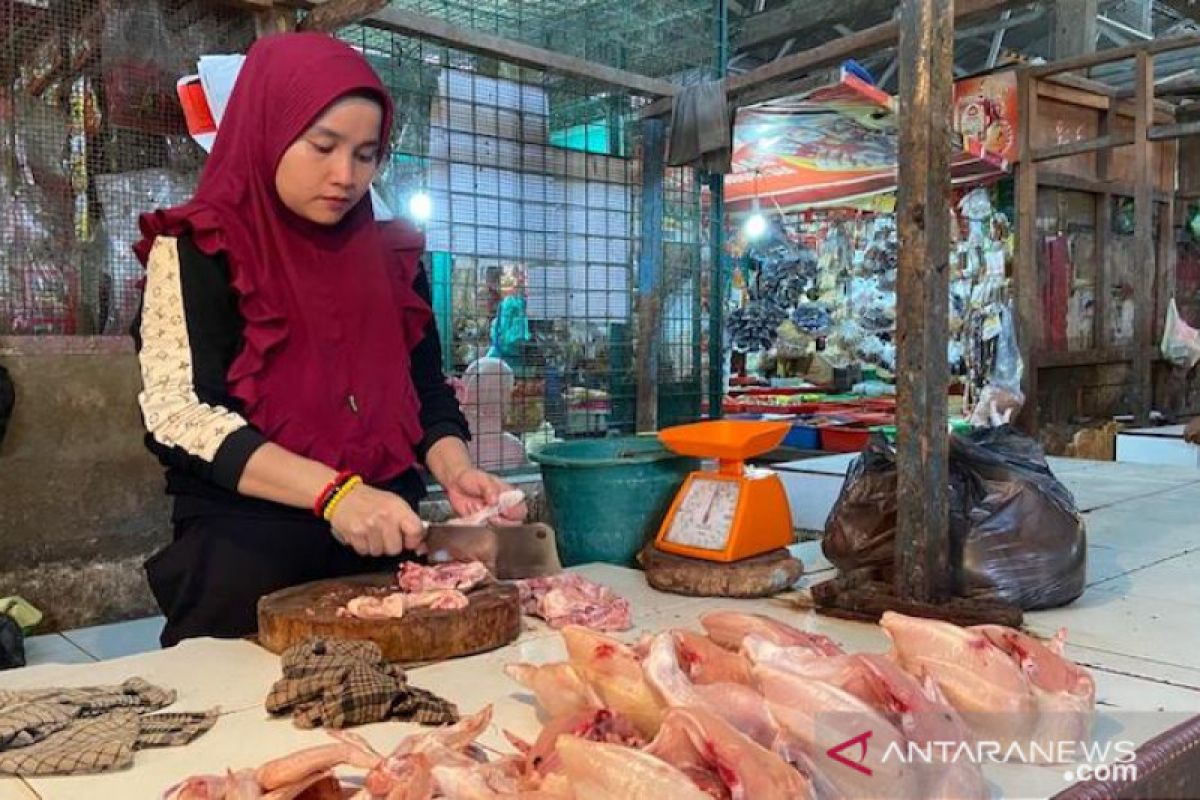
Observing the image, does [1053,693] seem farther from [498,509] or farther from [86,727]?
[86,727]

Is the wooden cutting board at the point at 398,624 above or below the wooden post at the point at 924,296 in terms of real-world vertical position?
below

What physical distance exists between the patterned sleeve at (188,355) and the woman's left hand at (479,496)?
0.48 m

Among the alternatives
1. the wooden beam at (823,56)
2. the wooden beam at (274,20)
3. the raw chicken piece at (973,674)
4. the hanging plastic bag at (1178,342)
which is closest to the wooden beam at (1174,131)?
the hanging plastic bag at (1178,342)

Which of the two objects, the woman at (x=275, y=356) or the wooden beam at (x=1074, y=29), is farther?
the wooden beam at (x=1074, y=29)

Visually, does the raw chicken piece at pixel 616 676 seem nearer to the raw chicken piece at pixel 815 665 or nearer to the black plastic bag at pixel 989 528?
the raw chicken piece at pixel 815 665

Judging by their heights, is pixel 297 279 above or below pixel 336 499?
above

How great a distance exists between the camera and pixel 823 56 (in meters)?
4.03

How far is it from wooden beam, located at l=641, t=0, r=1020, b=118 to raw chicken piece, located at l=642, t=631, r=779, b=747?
105 inches

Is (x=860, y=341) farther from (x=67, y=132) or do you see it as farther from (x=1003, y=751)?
(x=1003, y=751)

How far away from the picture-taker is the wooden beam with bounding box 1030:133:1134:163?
639 centimetres

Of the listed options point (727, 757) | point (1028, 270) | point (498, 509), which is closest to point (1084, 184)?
point (1028, 270)

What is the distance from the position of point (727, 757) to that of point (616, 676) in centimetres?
33

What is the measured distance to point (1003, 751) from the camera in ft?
4.15

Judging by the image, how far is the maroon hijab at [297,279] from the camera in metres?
1.87
